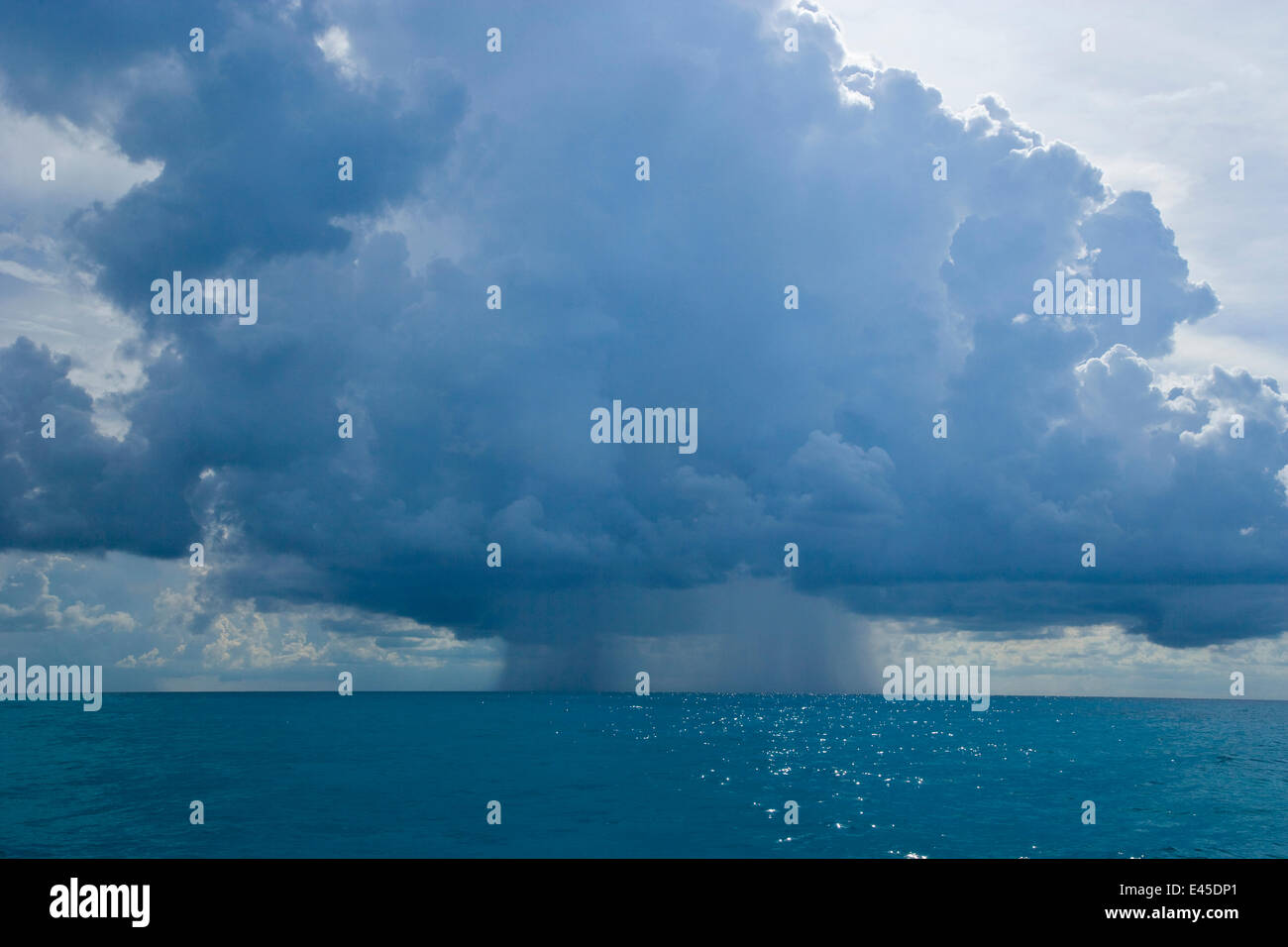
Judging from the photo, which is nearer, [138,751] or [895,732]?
[138,751]

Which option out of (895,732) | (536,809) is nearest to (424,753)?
(536,809)

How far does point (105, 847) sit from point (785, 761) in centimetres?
5955
